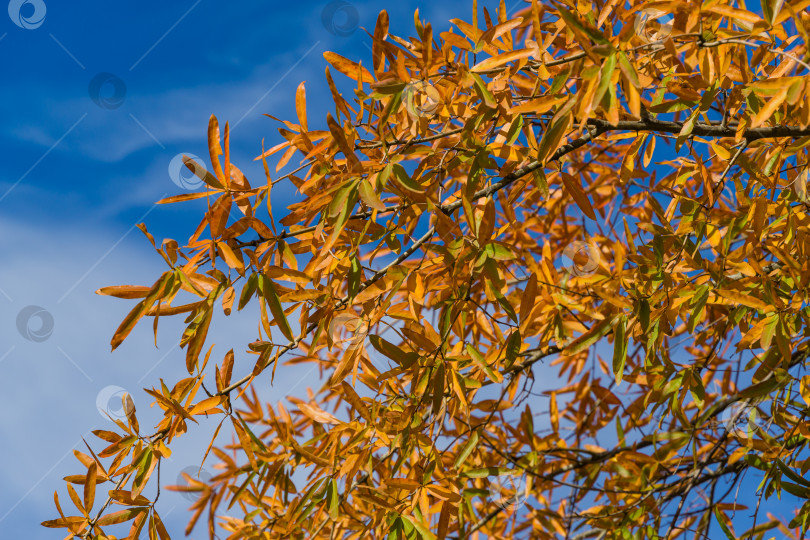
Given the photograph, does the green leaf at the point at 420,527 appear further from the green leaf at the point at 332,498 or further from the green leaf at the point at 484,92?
the green leaf at the point at 484,92

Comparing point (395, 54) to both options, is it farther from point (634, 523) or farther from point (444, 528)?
point (634, 523)

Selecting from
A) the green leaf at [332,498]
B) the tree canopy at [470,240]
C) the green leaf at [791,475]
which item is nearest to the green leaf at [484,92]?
the tree canopy at [470,240]

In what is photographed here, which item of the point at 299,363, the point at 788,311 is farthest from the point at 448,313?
the point at 299,363

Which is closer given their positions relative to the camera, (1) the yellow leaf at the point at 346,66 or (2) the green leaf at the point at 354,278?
→ (2) the green leaf at the point at 354,278

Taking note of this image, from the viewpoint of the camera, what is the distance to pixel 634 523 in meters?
1.67

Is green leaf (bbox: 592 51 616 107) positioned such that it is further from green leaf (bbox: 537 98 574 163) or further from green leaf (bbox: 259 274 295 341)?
green leaf (bbox: 259 274 295 341)

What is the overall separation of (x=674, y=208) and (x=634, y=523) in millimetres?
779

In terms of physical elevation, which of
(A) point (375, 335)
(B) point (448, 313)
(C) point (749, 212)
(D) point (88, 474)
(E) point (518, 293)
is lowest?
(D) point (88, 474)

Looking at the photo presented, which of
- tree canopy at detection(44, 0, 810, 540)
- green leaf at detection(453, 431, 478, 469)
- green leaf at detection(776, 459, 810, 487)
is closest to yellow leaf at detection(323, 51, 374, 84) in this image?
tree canopy at detection(44, 0, 810, 540)

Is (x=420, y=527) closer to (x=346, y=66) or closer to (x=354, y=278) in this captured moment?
(x=354, y=278)

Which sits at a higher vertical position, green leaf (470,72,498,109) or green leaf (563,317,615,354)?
green leaf (470,72,498,109)

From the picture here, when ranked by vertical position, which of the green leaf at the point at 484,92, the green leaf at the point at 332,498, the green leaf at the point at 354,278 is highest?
the green leaf at the point at 484,92

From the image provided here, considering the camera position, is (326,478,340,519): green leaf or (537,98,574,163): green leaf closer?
(537,98,574,163): green leaf

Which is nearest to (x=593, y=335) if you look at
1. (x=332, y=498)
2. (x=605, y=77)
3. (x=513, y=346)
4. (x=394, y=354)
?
(x=513, y=346)
